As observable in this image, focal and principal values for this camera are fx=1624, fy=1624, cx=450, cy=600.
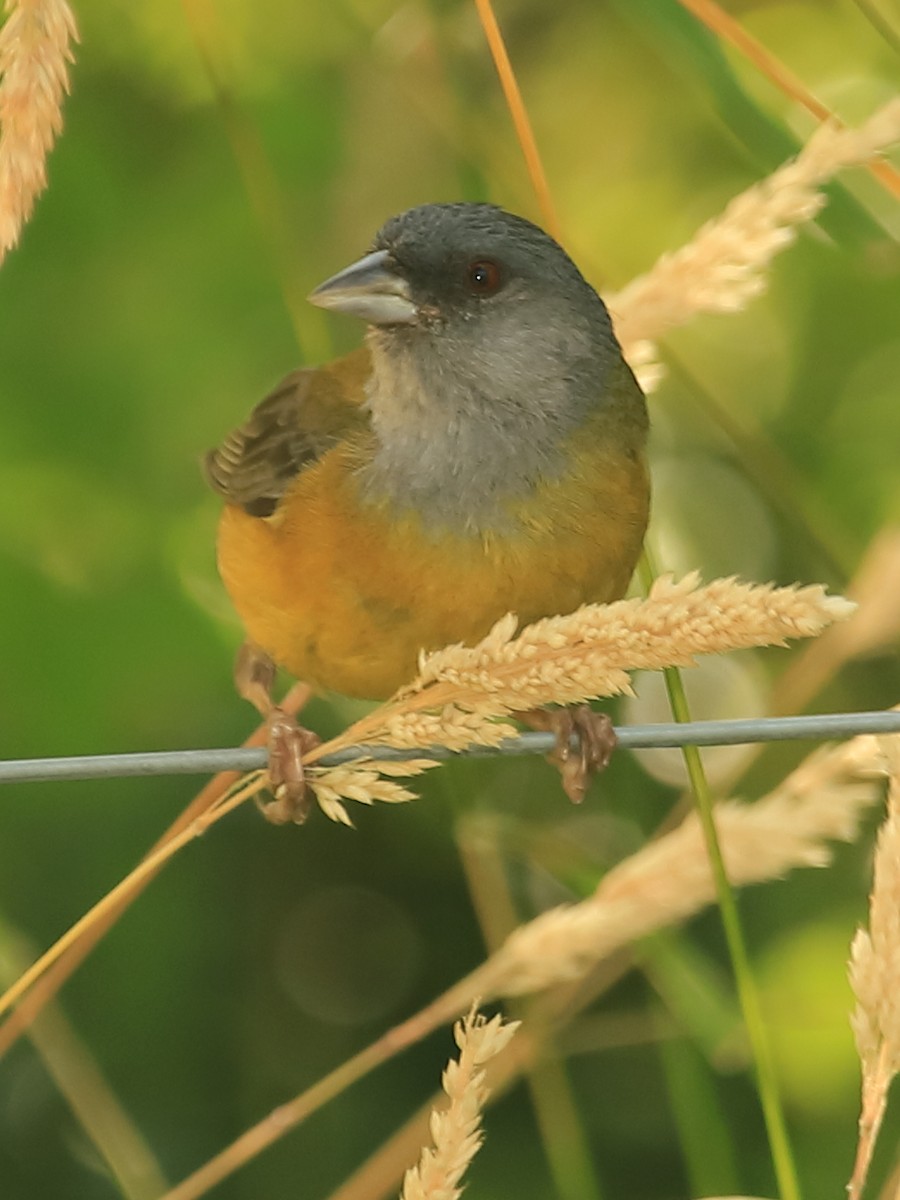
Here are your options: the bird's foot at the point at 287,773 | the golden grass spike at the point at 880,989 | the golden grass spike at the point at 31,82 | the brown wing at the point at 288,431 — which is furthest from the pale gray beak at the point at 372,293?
the golden grass spike at the point at 880,989

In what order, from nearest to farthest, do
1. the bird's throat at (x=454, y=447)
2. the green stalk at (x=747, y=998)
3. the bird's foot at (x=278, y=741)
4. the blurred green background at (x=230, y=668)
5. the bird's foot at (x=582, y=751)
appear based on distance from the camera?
the green stalk at (x=747, y=998), the bird's foot at (x=278, y=741), the bird's throat at (x=454, y=447), the bird's foot at (x=582, y=751), the blurred green background at (x=230, y=668)

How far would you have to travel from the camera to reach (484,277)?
76.3 inches

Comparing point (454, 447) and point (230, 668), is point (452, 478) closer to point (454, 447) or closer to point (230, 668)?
point (454, 447)

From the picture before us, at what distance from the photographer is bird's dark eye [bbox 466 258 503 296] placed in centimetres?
193

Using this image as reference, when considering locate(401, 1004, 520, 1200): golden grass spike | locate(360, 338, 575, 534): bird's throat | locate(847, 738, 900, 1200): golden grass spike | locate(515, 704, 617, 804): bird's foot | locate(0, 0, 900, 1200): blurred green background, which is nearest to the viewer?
locate(401, 1004, 520, 1200): golden grass spike

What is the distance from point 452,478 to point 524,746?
718 millimetres

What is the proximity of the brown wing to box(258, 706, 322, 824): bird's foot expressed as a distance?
309 millimetres

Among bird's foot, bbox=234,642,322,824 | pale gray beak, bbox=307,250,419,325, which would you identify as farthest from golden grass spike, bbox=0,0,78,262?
pale gray beak, bbox=307,250,419,325

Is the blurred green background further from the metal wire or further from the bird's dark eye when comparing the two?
the metal wire

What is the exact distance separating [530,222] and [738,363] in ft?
3.15

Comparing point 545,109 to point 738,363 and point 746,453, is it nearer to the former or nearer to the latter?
point 738,363

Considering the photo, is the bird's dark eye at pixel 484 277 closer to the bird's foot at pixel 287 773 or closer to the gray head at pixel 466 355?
the gray head at pixel 466 355

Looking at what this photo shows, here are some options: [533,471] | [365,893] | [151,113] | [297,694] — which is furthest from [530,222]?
[365,893]

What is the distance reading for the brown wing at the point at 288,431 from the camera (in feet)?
6.74
